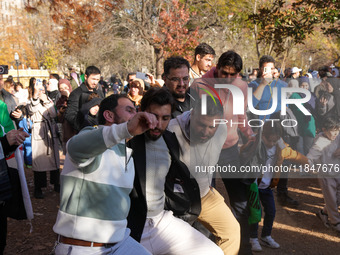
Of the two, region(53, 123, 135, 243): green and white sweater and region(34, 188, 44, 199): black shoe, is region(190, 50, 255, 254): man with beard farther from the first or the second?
region(34, 188, 44, 199): black shoe

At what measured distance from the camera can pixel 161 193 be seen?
10.5 feet

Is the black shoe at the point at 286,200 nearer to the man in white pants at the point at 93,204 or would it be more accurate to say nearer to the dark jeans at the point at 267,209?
the dark jeans at the point at 267,209

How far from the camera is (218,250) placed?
315cm

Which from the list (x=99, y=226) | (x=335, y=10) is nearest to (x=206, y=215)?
(x=99, y=226)

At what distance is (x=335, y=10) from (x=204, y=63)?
3.13 m

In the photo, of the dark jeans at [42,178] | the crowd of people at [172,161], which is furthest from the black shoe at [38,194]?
the crowd of people at [172,161]

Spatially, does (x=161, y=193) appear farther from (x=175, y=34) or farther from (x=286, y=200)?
(x=175, y=34)

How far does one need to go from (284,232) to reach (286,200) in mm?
1208

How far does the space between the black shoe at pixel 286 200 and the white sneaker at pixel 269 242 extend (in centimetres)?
162

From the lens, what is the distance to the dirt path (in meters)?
4.84

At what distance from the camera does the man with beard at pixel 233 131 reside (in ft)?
13.3

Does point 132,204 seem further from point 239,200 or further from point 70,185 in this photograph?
point 239,200

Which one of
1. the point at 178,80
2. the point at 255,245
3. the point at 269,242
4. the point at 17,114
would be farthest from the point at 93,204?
the point at 269,242

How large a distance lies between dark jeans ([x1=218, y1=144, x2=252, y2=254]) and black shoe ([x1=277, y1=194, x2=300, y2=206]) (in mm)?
2392
